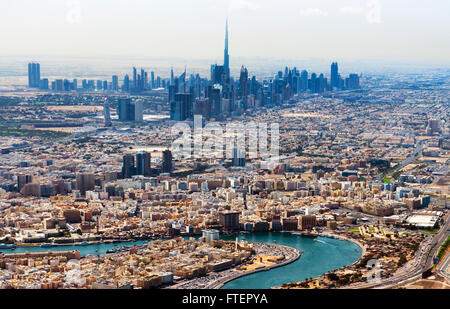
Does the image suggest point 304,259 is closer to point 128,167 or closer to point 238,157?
point 128,167

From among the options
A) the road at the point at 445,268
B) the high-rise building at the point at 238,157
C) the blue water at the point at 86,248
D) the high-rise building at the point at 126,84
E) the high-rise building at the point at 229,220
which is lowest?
the blue water at the point at 86,248

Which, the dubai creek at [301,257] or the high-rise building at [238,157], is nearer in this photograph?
the dubai creek at [301,257]

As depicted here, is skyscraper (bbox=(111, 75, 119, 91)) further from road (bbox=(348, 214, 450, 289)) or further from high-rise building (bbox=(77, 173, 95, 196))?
road (bbox=(348, 214, 450, 289))

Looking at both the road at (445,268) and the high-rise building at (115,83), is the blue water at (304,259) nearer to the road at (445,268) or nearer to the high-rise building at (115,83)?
the road at (445,268)

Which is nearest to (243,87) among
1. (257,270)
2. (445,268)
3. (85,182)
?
(85,182)

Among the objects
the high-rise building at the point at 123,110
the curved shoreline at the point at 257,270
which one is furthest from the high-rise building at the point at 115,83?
the curved shoreline at the point at 257,270

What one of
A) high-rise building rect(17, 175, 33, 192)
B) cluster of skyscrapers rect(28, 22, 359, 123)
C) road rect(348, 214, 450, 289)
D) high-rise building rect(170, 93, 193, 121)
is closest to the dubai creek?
road rect(348, 214, 450, 289)
